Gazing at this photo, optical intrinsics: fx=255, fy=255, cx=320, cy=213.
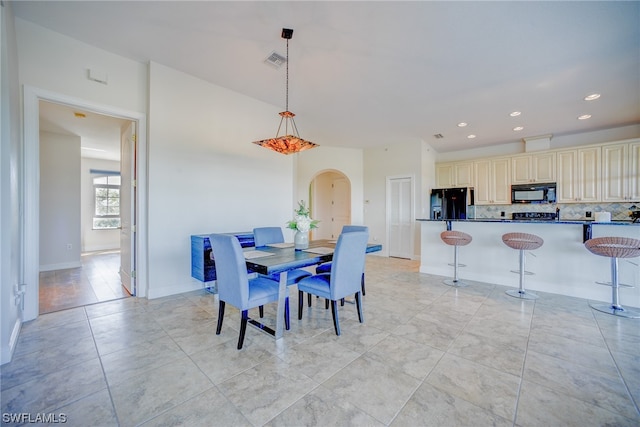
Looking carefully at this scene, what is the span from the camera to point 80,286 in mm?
3729

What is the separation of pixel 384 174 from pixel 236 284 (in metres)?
5.25

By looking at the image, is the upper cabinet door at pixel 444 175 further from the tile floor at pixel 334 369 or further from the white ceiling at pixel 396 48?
the tile floor at pixel 334 369

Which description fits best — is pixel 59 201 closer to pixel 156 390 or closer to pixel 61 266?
pixel 61 266

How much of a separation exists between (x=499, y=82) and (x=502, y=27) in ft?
3.81

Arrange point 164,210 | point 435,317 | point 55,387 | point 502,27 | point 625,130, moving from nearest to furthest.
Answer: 1. point 55,387
2. point 502,27
3. point 435,317
4. point 164,210
5. point 625,130

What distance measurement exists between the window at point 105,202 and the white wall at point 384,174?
713 cm

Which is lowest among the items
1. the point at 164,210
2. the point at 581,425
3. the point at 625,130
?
the point at 581,425

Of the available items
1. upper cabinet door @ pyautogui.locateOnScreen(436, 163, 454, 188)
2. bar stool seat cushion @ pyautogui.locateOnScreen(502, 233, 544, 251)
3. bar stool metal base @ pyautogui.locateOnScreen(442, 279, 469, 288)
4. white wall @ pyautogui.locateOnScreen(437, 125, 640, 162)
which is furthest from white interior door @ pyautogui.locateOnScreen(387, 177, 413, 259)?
bar stool seat cushion @ pyautogui.locateOnScreen(502, 233, 544, 251)

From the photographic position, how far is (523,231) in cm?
368

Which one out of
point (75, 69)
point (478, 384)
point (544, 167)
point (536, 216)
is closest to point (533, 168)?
point (544, 167)

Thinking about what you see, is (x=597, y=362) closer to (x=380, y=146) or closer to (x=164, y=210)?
(x=164, y=210)

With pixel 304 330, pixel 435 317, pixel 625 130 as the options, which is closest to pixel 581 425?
pixel 435 317

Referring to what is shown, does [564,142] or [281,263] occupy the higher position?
[564,142]

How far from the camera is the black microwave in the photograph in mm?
5184
